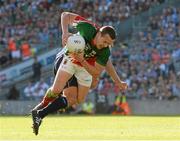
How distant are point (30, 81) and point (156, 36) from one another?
617 cm

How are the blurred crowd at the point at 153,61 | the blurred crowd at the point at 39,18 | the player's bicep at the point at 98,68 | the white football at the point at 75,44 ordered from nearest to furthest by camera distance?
the white football at the point at 75,44 → the player's bicep at the point at 98,68 → the blurred crowd at the point at 153,61 → the blurred crowd at the point at 39,18

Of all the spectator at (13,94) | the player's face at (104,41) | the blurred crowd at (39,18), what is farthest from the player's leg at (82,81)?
the blurred crowd at (39,18)

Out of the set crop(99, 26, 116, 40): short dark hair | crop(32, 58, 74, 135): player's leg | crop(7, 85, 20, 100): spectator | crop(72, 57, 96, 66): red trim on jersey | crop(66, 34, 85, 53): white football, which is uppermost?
crop(99, 26, 116, 40): short dark hair

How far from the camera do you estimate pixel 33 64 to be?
32906 millimetres

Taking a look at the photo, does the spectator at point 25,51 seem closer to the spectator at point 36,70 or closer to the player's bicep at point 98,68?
the spectator at point 36,70

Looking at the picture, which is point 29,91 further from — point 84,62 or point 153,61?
point 84,62

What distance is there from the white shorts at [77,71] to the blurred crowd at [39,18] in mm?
20187

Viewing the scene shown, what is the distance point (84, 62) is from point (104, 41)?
512mm

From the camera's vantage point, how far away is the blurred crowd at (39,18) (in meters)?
34.1

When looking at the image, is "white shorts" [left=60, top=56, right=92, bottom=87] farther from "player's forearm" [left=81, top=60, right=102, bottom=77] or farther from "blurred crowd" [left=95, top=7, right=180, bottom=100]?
"blurred crowd" [left=95, top=7, right=180, bottom=100]

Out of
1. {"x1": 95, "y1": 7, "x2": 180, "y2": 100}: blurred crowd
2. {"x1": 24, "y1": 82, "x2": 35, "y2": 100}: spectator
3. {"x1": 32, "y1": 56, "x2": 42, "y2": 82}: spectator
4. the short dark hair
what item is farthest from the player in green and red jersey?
{"x1": 32, "y1": 56, "x2": 42, "y2": 82}: spectator

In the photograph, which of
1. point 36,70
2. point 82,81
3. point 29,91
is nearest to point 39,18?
point 36,70

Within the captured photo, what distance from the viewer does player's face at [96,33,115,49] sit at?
12.8 m

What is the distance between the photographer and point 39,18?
36.6 metres
